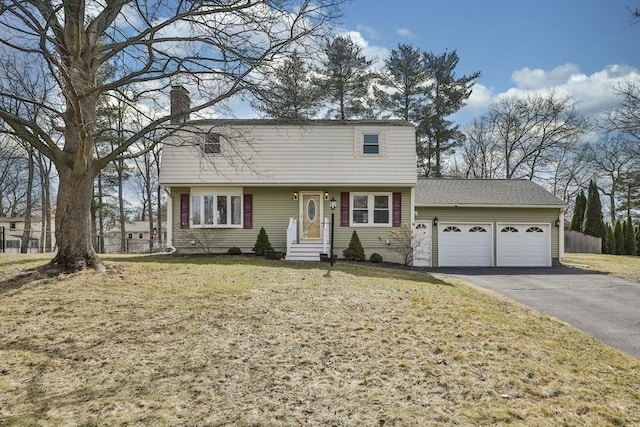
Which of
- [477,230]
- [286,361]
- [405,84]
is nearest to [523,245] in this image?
[477,230]

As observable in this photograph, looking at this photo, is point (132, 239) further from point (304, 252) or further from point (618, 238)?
point (618, 238)

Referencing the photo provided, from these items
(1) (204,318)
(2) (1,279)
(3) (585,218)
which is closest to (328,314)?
(1) (204,318)

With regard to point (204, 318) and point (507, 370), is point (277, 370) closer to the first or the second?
point (204, 318)

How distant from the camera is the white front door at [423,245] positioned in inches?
661

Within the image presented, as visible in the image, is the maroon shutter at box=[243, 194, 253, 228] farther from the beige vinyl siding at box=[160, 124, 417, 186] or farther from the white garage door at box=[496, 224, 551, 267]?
the white garage door at box=[496, 224, 551, 267]

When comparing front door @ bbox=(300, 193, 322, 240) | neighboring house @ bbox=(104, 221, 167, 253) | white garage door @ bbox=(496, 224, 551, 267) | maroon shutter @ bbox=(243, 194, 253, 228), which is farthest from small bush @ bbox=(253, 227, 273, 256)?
neighboring house @ bbox=(104, 221, 167, 253)

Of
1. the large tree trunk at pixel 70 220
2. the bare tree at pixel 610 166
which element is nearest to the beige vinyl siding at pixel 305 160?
the large tree trunk at pixel 70 220

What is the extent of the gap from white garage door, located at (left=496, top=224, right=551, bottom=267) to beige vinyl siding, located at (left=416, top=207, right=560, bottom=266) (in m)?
0.20

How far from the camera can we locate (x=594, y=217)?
1005 inches

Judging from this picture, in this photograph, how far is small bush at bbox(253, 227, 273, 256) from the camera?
49.1 feet

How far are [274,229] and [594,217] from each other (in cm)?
2174

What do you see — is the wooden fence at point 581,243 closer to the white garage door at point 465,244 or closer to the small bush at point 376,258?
the white garage door at point 465,244

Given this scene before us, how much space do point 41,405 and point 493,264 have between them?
16.8 metres

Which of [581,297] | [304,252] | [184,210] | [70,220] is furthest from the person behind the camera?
[184,210]
